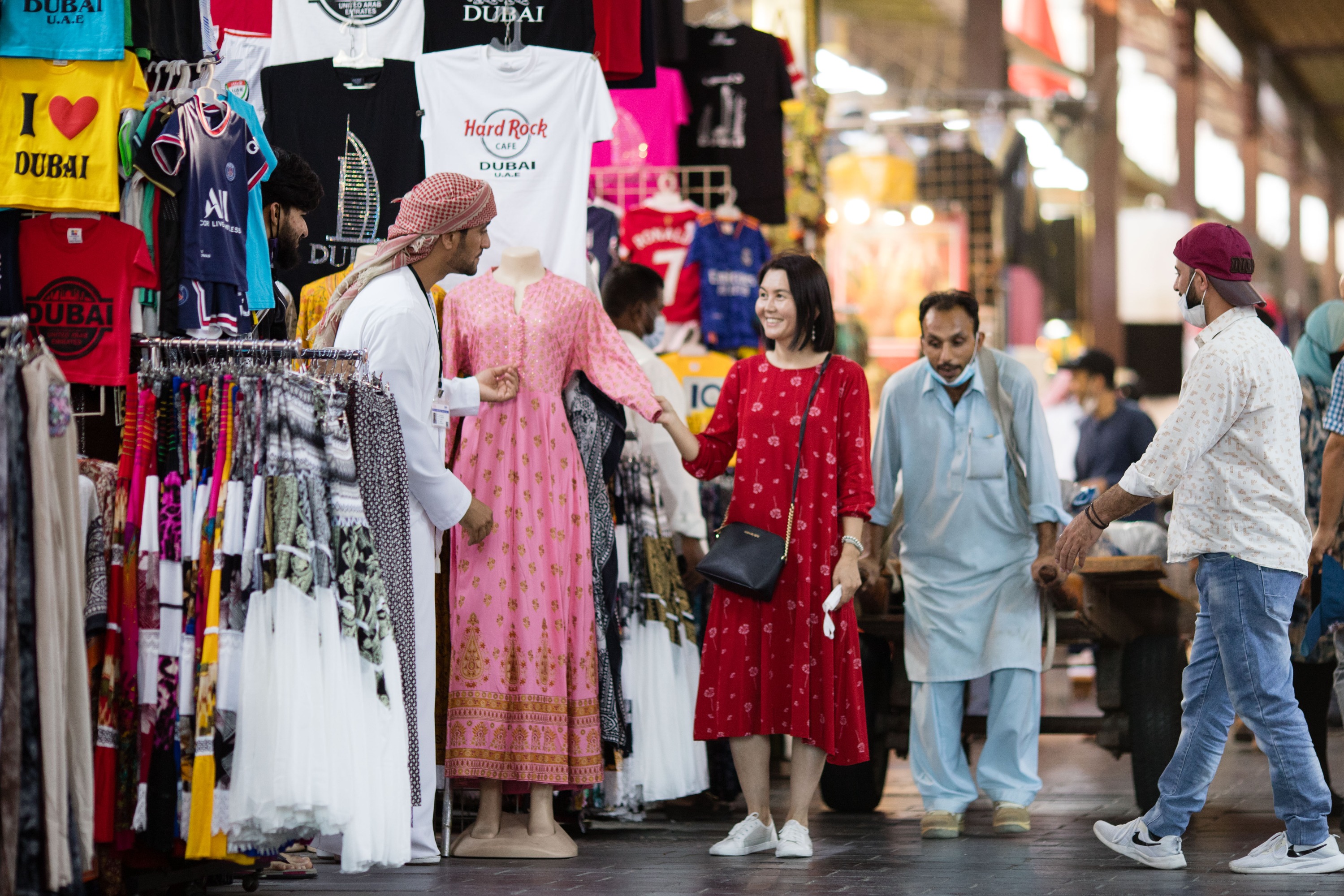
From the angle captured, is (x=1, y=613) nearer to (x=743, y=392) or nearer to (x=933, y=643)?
(x=743, y=392)

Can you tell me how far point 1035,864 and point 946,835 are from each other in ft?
2.43

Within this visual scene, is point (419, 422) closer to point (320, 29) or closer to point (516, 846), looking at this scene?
point (516, 846)

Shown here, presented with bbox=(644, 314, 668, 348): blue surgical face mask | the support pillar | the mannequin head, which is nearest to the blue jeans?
the mannequin head

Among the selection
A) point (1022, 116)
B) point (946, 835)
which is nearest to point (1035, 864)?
point (946, 835)

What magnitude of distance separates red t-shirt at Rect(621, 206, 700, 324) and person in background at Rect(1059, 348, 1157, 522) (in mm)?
3165

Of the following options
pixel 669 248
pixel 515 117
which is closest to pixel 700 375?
pixel 669 248

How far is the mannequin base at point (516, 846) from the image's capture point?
209 inches

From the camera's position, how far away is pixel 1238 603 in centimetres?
478

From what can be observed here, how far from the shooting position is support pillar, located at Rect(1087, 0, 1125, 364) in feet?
59.1

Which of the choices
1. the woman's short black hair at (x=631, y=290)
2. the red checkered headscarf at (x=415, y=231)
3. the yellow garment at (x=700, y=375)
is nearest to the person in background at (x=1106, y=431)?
the yellow garment at (x=700, y=375)

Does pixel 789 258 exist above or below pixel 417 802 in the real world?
above

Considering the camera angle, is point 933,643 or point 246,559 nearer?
point 246,559

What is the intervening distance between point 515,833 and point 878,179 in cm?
989

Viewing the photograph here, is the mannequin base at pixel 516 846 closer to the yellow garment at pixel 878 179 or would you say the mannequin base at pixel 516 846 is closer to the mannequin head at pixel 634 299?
the mannequin head at pixel 634 299
